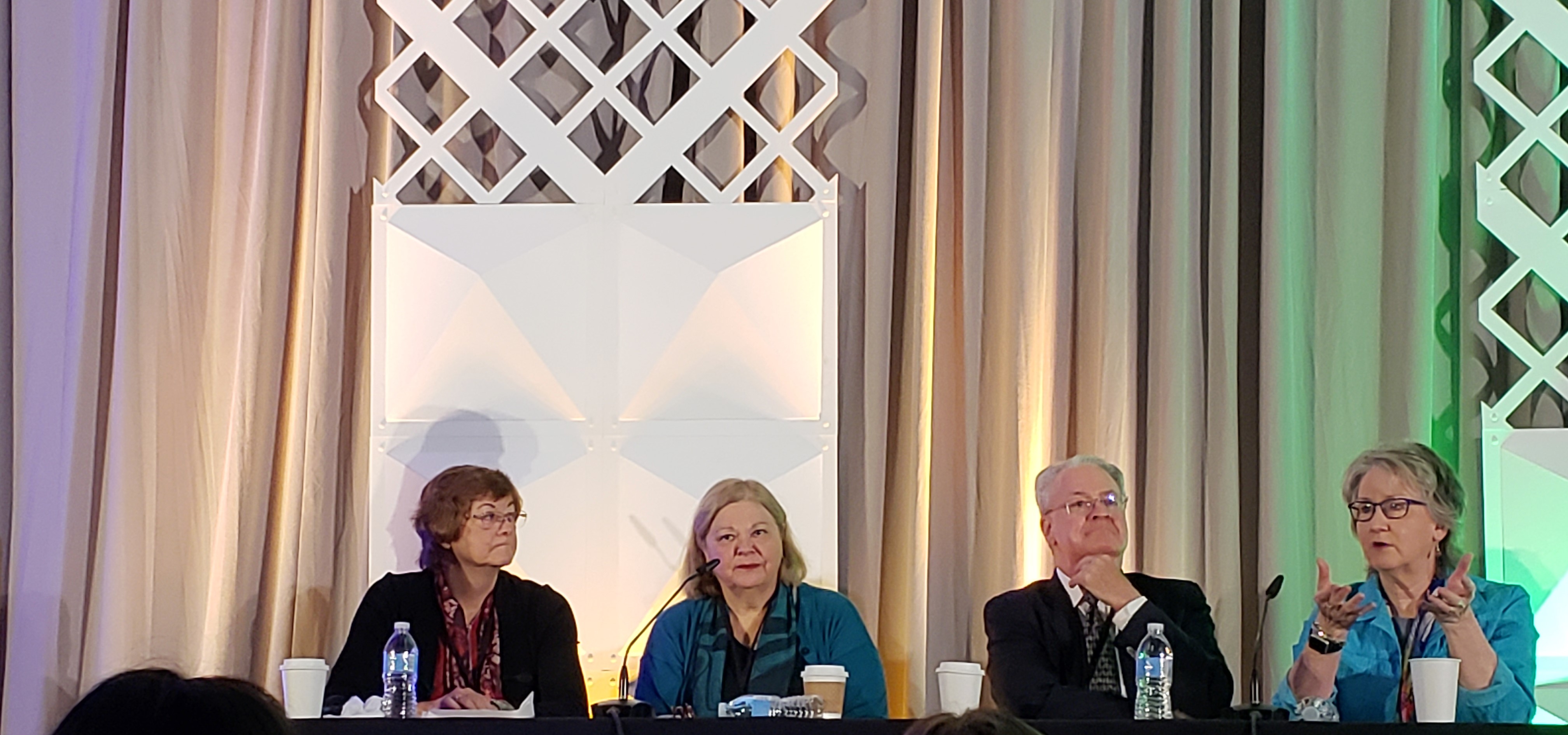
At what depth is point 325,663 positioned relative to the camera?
3674 millimetres

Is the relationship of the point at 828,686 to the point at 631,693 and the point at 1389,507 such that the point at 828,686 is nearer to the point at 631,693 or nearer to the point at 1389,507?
the point at 631,693

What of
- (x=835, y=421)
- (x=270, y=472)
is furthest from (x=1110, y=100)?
(x=270, y=472)

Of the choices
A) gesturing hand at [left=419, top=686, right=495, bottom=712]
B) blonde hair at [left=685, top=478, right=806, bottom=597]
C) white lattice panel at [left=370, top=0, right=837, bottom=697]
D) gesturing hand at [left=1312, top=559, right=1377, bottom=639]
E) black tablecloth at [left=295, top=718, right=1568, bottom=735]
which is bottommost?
gesturing hand at [left=419, top=686, right=495, bottom=712]

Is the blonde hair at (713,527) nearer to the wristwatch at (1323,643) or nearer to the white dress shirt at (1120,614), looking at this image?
the white dress shirt at (1120,614)

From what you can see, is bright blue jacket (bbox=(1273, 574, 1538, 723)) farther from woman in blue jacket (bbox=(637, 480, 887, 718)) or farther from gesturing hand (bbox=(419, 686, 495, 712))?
gesturing hand (bbox=(419, 686, 495, 712))

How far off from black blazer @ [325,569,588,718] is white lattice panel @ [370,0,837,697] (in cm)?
24

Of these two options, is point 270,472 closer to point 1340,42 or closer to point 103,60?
point 103,60

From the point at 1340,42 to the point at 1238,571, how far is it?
3.67 ft

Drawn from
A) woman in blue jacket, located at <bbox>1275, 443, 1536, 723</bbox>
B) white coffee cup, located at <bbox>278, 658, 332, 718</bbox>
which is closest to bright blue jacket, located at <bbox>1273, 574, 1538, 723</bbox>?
woman in blue jacket, located at <bbox>1275, 443, 1536, 723</bbox>

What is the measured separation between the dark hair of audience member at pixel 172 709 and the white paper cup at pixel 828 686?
1.96m

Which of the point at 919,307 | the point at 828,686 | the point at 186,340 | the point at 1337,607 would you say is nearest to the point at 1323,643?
the point at 1337,607

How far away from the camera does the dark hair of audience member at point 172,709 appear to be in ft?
3.85

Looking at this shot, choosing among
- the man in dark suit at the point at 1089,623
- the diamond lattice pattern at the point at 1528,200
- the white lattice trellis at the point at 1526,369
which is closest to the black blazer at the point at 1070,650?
the man in dark suit at the point at 1089,623

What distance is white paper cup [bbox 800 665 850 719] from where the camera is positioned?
10.2ft
